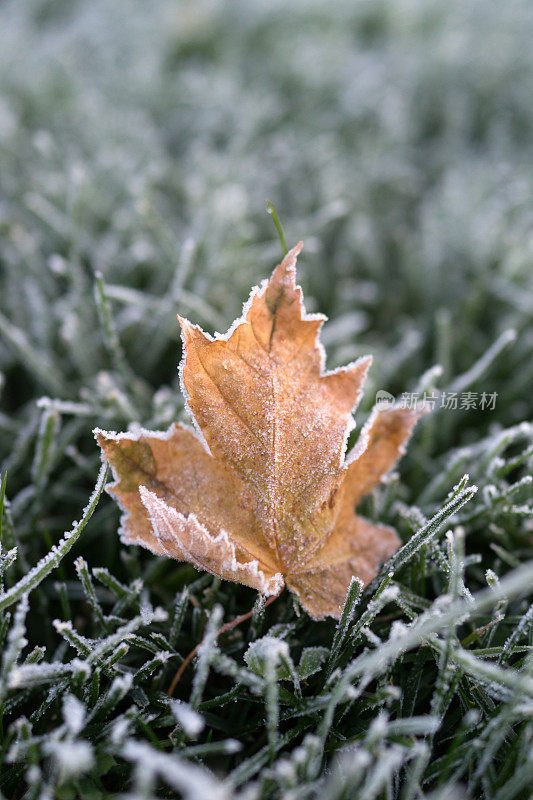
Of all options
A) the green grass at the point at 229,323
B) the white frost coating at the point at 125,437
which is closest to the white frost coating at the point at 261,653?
the green grass at the point at 229,323

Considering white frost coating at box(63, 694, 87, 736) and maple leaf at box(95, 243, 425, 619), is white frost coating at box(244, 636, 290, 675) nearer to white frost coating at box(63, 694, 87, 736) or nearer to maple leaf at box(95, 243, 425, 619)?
maple leaf at box(95, 243, 425, 619)

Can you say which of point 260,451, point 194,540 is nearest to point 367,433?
point 260,451

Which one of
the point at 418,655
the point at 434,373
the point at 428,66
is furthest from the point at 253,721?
the point at 428,66

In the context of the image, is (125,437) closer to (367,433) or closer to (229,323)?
(367,433)

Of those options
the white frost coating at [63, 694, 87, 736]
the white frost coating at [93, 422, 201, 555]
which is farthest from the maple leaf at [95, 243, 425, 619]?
the white frost coating at [63, 694, 87, 736]

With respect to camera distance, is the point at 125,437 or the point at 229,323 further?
the point at 229,323
